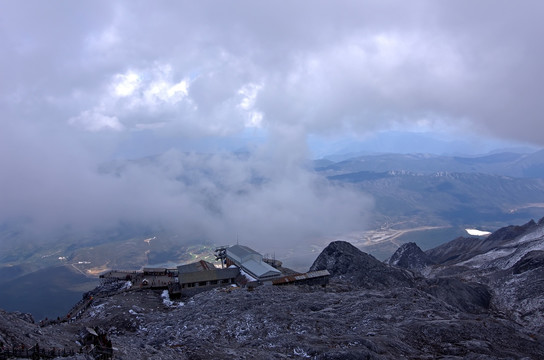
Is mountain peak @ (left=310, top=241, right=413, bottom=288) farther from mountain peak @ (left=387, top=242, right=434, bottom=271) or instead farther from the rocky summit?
mountain peak @ (left=387, top=242, right=434, bottom=271)

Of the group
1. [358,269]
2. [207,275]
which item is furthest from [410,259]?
[207,275]

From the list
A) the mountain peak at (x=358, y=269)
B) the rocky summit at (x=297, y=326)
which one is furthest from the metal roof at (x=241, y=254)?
the rocky summit at (x=297, y=326)

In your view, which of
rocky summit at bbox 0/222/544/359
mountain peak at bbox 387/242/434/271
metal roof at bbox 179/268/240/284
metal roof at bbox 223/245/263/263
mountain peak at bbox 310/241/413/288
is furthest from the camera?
mountain peak at bbox 387/242/434/271

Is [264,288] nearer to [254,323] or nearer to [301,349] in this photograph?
[254,323]

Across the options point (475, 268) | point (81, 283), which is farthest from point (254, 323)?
point (81, 283)

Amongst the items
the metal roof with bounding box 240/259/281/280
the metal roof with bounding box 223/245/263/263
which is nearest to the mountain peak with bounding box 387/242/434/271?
the metal roof with bounding box 223/245/263/263

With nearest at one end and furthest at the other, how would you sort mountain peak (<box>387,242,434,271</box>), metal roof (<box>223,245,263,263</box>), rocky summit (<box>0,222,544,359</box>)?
rocky summit (<box>0,222,544,359</box>)
metal roof (<box>223,245,263,263</box>)
mountain peak (<box>387,242,434,271</box>)

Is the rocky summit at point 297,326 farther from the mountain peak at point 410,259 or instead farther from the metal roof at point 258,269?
the mountain peak at point 410,259

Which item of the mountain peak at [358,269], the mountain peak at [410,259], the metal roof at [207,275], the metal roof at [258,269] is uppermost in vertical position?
the metal roof at [207,275]
